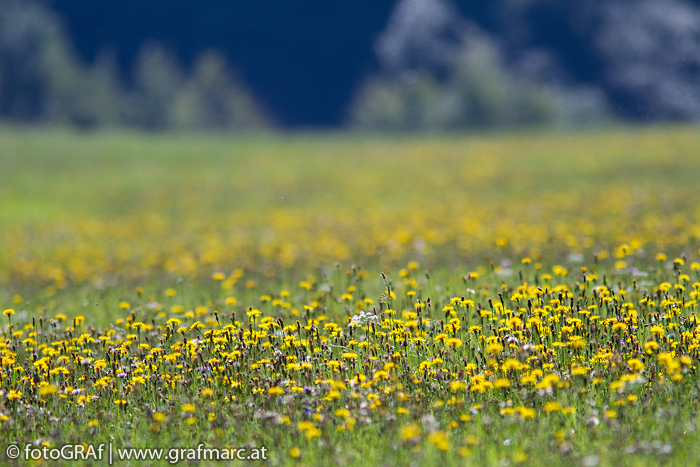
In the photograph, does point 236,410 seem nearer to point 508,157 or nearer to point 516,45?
point 508,157

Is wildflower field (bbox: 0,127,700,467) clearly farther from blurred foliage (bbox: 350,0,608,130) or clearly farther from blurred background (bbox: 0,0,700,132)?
blurred background (bbox: 0,0,700,132)

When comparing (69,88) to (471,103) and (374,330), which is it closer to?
(471,103)

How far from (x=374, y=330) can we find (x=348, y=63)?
384ft

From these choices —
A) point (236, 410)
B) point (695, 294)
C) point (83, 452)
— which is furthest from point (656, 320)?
point (83, 452)

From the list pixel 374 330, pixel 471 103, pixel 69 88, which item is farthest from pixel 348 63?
pixel 374 330

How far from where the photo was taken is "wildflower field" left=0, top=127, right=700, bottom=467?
359 cm

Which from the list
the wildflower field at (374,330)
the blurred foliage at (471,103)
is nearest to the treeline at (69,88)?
the blurred foliage at (471,103)

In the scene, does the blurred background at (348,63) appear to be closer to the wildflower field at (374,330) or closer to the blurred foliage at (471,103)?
the blurred foliage at (471,103)

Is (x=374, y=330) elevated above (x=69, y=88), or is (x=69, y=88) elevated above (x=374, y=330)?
(x=69, y=88)

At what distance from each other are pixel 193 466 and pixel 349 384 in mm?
1192

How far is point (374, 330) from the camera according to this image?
4.64 meters

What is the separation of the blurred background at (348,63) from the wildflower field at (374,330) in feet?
139

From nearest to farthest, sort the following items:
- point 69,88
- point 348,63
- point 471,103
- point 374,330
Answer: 1. point 374,330
2. point 471,103
3. point 69,88
4. point 348,63

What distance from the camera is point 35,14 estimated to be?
72.7 metres
